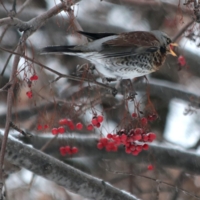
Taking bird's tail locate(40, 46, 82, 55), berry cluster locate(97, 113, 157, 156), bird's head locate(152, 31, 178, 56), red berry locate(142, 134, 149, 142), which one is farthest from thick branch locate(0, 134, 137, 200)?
bird's head locate(152, 31, 178, 56)

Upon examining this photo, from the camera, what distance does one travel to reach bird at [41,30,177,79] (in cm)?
303

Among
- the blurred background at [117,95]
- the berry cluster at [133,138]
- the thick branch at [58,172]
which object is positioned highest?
the berry cluster at [133,138]

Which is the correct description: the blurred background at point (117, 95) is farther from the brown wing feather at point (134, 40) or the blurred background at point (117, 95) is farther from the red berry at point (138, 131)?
the red berry at point (138, 131)

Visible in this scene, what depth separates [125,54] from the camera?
10.1ft

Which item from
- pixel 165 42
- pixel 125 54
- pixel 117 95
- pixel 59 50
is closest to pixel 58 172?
pixel 59 50

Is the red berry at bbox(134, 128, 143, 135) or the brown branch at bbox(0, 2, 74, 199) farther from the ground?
the brown branch at bbox(0, 2, 74, 199)

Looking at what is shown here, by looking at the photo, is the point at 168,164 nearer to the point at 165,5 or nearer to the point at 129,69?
the point at 129,69

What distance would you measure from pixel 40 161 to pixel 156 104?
104 inches

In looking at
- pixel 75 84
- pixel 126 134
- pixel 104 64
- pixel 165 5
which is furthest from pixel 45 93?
pixel 126 134

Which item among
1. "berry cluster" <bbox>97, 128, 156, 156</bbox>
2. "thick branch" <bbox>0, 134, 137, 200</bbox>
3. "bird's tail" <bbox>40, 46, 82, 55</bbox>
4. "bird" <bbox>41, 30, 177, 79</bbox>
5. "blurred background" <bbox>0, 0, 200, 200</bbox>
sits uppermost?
"bird's tail" <bbox>40, 46, 82, 55</bbox>

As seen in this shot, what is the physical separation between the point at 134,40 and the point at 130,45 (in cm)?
5

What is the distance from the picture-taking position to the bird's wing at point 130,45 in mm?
3049

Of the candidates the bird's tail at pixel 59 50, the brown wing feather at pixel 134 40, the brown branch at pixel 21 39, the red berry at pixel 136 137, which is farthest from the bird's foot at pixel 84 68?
the red berry at pixel 136 137

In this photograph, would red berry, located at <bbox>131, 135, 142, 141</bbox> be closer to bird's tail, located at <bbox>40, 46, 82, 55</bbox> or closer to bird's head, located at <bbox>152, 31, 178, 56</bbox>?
bird's tail, located at <bbox>40, 46, 82, 55</bbox>
